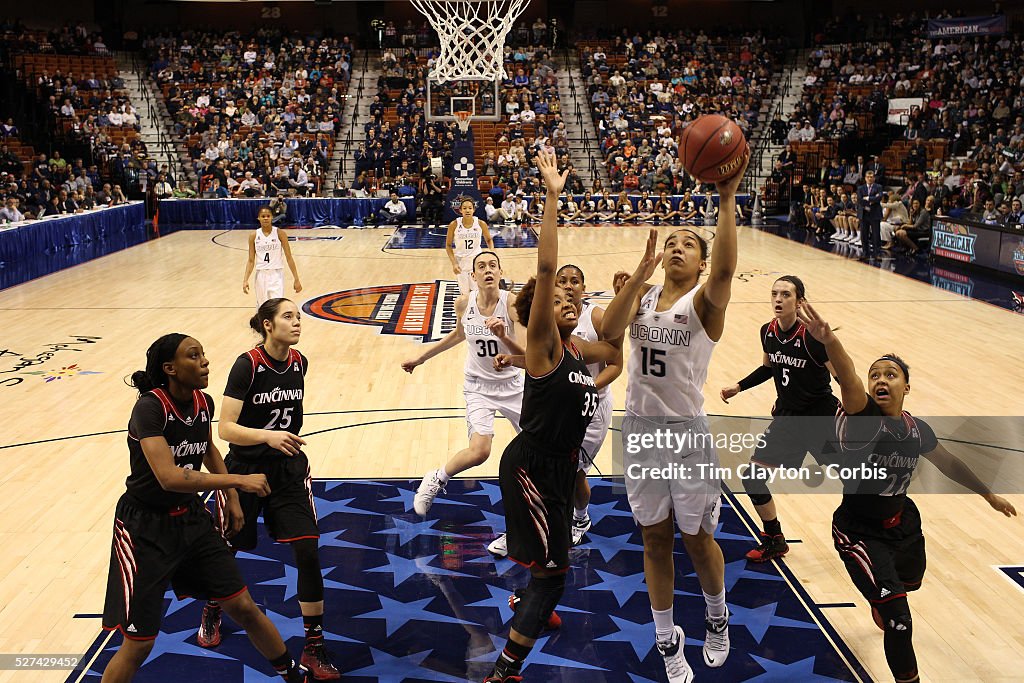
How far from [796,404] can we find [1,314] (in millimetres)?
11897

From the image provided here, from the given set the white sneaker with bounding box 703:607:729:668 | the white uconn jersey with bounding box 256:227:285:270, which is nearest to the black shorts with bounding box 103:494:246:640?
the white sneaker with bounding box 703:607:729:668

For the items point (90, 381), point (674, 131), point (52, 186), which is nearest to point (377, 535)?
point (90, 381)

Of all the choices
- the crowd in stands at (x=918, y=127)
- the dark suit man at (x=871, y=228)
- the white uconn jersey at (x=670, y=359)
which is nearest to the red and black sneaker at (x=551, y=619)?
the white uconn jersey at (x=670, y=359)

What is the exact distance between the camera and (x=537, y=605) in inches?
160

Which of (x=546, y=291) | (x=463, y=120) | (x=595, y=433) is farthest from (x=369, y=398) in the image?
(x=463, y=120)

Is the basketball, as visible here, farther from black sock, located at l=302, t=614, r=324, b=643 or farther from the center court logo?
the center court logo

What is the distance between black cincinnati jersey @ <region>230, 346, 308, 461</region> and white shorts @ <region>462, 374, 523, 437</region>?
1640 mm

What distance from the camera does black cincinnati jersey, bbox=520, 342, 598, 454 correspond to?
13.3 feet

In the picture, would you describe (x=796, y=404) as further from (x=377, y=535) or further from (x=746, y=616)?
(x=377, y=535)

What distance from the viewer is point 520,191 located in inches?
1038

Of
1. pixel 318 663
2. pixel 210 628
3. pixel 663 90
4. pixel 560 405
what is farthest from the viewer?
pixel 663 90

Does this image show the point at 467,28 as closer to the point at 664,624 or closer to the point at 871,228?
the point at 871,228

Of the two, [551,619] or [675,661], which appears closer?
[675,661]

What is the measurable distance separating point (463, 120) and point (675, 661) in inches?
1006
